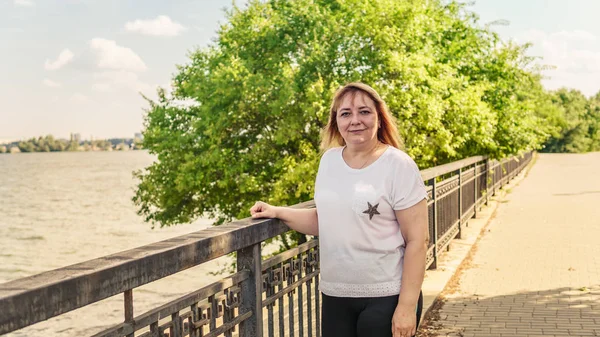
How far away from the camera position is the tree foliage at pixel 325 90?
2150 centimetres

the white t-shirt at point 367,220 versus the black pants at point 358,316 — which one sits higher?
the white t-shirt at point 367,220

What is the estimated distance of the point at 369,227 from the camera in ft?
10.7

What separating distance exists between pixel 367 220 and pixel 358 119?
1.51ft

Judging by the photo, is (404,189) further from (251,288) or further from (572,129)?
(572,129)

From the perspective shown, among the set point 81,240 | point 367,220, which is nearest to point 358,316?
point 367,220

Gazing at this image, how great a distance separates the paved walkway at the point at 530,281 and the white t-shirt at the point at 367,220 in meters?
3.61

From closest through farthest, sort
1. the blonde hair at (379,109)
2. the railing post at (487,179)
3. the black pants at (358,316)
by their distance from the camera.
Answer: the black pants at (358,316), the blonde hair at (379,109), the railing post at (487,179)

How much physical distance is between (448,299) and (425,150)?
13.9 metres

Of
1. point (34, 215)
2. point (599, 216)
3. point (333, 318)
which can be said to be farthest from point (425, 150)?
point (34, 215)

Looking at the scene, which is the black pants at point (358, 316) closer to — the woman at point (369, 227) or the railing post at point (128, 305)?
the woman at point (369, 227)

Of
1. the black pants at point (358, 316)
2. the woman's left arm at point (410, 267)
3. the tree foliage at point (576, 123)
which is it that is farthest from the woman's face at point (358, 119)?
the tree foliage at point (576, 123)

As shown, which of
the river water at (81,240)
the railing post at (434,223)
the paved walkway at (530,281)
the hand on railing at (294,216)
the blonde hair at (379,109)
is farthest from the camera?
the river water at (81,240)

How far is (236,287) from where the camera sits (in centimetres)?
351

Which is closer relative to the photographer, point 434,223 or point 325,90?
point 434,223
